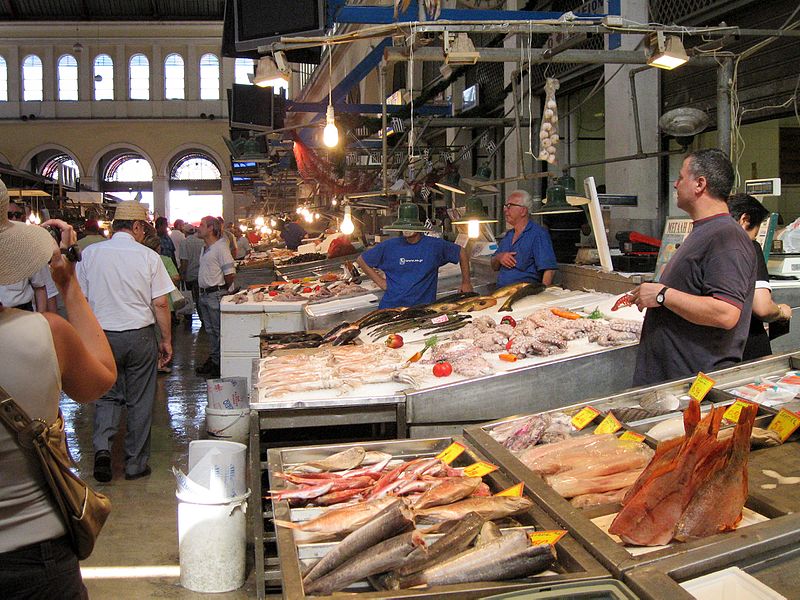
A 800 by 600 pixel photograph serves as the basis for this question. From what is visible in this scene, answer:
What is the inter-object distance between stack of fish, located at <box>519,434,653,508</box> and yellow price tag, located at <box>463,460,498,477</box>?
153 millimetres

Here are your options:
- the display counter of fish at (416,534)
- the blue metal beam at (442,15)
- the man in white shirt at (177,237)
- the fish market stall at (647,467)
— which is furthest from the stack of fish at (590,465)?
the man in white shirt at (177,237)

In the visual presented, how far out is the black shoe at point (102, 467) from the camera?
20.8 feet

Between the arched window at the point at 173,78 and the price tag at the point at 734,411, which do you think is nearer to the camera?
the price tag at the point at 734,411

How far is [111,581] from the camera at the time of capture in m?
4.65

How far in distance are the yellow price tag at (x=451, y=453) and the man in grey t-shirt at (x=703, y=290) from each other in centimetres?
127

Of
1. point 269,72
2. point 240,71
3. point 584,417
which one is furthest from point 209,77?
point 584,417

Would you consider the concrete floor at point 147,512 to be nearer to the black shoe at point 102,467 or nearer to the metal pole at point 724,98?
the black shoe at point 102,467

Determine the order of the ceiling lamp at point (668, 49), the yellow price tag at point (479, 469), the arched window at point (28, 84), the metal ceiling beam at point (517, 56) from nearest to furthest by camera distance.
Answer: the yellow price tag at point (479, 469), the ceiling lamp at point (668, 49), the metal ceiling beam at point (517, 56), the arched window at point (28, 84)

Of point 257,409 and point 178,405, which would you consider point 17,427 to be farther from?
point 178,405

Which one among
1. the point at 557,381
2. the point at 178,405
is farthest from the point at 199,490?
the point at 178,405

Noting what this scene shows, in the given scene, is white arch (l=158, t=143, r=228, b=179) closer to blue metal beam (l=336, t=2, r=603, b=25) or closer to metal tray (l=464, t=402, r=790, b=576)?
blue metal beam (l=336, t=2, r=603, b=25)

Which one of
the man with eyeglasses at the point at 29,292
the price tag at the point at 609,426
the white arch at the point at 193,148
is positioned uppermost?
the white arch at the point at 193,148

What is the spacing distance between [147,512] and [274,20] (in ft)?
15.6

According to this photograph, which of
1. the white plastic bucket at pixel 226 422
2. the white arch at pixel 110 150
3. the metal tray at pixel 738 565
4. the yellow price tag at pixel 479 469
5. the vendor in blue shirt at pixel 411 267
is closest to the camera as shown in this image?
the metal tray at pixel 738 565
